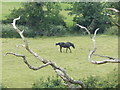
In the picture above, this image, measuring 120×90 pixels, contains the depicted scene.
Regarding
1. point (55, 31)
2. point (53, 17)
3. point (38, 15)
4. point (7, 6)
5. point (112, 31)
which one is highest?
point (7, 6)

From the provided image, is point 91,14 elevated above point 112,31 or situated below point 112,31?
above

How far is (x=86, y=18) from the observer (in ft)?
55.3

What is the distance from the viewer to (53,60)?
10609 mm

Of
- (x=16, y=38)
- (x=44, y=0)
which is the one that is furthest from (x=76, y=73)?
(x=44, y=0)

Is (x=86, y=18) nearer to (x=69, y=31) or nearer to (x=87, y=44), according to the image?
(x=69, y=31)

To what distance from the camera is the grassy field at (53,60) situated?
328 inches

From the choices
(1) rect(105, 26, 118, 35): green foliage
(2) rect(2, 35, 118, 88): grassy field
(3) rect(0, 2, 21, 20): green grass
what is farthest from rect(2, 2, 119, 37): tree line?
(3) rect(0, 2, 21, 20): green grass

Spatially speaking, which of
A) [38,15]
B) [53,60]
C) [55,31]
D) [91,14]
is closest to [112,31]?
[91,14]

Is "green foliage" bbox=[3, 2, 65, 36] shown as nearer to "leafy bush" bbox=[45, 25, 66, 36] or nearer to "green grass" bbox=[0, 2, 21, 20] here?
"leafy bush" bbox=[45, 25, 66, 36]

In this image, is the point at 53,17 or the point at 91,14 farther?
the point at 91,14

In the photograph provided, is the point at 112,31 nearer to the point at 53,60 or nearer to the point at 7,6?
the point at 7,6

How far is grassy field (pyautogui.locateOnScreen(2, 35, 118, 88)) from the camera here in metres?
8.33

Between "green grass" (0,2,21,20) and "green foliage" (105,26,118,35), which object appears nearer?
"green foliage" (105,26,118,35)

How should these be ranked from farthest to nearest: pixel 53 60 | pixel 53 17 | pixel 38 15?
pixel 53 17 → pixel 38 15 → pixel 53 60
